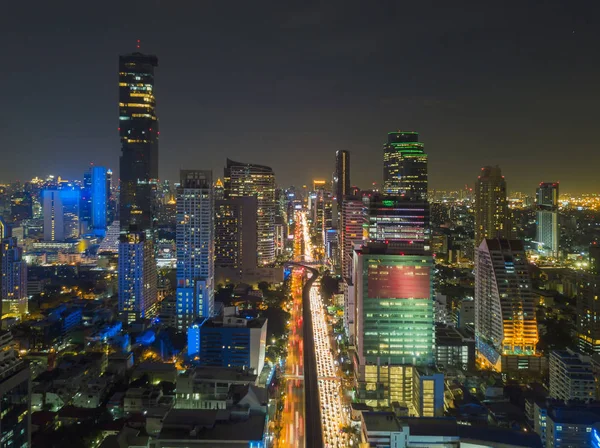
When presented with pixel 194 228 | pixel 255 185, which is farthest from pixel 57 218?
pixel 194 228

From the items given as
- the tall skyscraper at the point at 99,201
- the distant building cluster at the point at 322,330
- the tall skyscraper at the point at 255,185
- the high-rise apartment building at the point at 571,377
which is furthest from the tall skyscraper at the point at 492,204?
the tall skyscraper at the point at 99,201

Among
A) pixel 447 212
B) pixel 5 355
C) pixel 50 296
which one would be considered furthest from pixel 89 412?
pixel 447 212

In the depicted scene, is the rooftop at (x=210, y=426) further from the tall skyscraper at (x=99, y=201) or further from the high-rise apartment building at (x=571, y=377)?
the tall skyscraper at (x=99, y=201)

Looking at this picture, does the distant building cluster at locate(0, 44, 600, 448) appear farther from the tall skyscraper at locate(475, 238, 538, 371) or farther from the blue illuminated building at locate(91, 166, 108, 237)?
the blue illuminated building at locate(91, 166, 108, 237)

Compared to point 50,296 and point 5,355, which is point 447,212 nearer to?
point 50,296

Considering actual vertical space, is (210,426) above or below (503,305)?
below

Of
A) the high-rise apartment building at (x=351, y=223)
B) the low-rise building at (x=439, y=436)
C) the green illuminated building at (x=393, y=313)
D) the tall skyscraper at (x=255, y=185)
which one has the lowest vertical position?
the low-rise building at (x=439, y=436)

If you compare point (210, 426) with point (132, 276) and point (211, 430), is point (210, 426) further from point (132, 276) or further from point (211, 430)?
A: point (132, 276)
